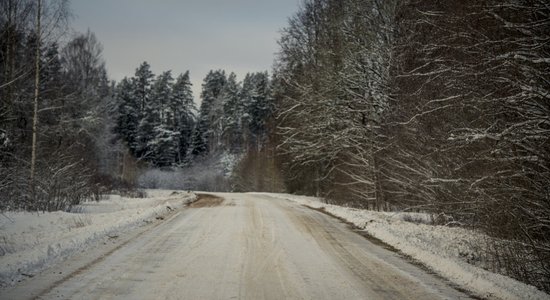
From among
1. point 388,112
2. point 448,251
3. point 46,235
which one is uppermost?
→ point 388,112

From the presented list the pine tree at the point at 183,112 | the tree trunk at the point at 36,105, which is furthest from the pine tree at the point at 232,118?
the tree trunk at the point at 36,105

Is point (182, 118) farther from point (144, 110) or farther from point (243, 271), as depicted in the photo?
point (243, 271)

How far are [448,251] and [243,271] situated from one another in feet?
14.4

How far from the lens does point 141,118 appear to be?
253 ft

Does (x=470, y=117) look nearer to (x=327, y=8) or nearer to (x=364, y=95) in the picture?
(x=364, y=95)

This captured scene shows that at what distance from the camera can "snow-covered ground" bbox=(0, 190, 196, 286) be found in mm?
6215

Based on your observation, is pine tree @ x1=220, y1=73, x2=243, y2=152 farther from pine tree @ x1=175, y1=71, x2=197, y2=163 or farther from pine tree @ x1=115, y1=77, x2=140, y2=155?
pine tree @ x1=115, y1=77, x2=140, y2=155

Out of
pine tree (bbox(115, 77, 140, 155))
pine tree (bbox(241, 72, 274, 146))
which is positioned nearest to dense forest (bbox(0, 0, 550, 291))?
pine tree (bbox(241, 72, 274, 146))

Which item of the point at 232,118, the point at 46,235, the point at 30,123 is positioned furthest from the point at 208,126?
the point at 46,235

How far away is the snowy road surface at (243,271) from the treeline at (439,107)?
2113 mm

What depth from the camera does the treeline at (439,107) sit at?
6895mm

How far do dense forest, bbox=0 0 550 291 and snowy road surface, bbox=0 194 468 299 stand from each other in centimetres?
210

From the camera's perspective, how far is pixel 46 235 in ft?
33.4

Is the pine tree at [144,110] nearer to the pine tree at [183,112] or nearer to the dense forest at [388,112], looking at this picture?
the pine tree at [183,112]
